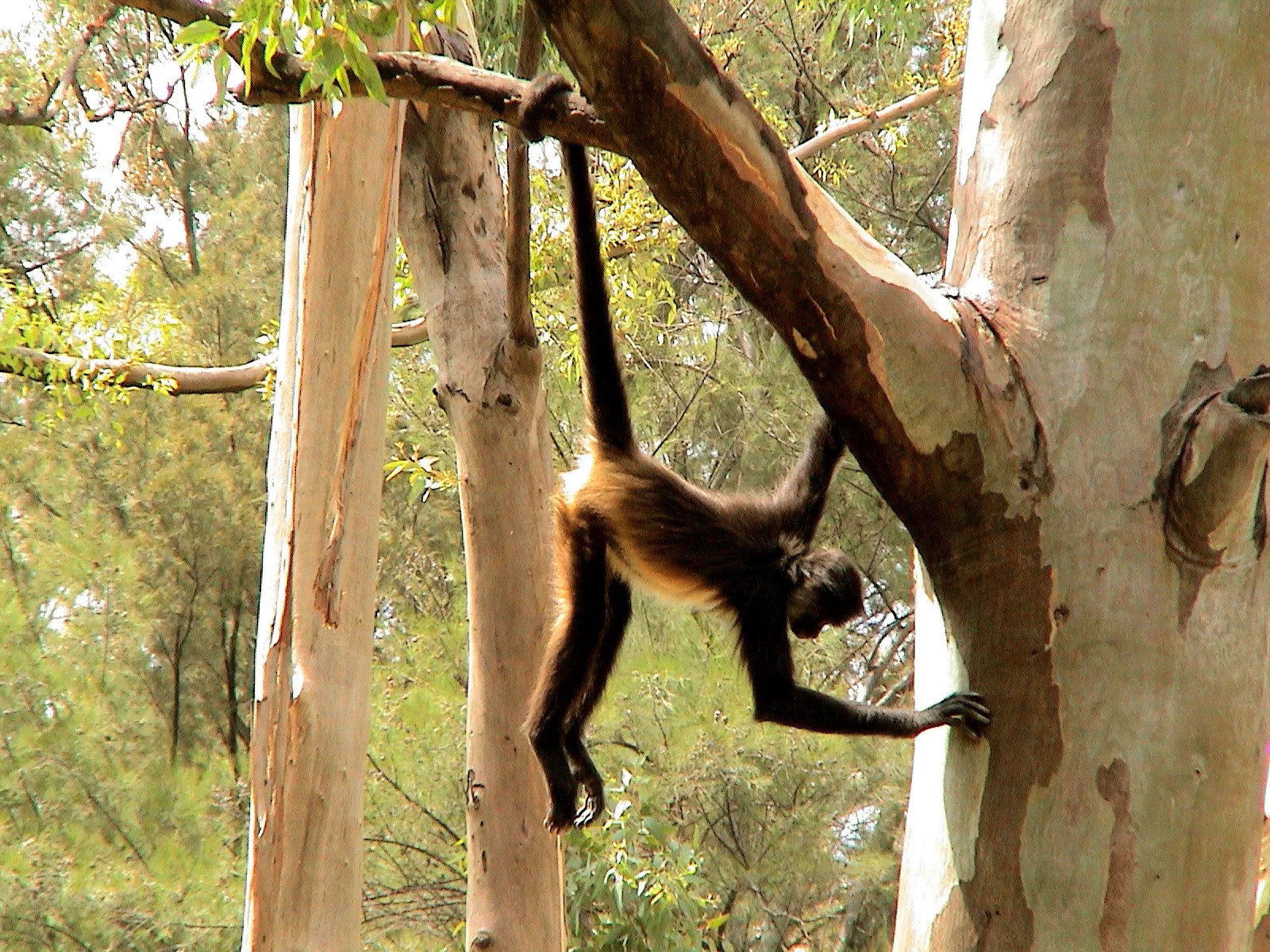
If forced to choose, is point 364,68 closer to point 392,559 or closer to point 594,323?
point 594,323

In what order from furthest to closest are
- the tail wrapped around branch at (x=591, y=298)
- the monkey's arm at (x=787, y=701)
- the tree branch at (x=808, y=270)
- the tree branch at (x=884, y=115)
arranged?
the tree branch at (x=884, y=115) < the monkey's arm at (x=787, y=701) < the tail wrapped around branch at (x=591, y=298) < the tree branch at (x=808, y=270)

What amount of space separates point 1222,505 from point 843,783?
25.7 ft

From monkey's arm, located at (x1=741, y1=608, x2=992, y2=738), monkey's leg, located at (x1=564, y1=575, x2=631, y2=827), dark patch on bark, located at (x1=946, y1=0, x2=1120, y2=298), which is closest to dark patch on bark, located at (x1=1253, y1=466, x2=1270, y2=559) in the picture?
dark patch on bark, located at (x1=946, y1=0, x2=1120, y2=298)

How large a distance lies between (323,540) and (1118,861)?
271 centimetres

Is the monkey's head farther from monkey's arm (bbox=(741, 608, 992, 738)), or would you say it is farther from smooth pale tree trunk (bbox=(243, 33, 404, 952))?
smooth pale tree trunk (bbox=(243, 33, 404, 952))

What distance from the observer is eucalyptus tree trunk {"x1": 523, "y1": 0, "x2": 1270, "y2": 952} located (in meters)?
1.61

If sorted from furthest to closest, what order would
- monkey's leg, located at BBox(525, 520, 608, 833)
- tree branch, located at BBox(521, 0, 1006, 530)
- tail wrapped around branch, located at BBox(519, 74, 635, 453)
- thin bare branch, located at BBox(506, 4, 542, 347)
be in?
monkey's leg, located at BBox(525, 520, 608, 833), thin bare branch, located at BBox(506, 4, 542, 347), tail wrapped around branch, located at BBox(519, 74, 635, 453), tree branch, located at BBox(521, 0, 1006, 530)

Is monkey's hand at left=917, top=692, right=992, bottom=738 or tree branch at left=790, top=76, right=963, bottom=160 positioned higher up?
tree branch at left=790, top=76, right=963, bottom=160

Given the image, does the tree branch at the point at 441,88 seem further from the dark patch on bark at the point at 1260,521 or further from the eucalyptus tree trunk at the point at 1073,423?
the dark patch on bark at the point at 1260,521

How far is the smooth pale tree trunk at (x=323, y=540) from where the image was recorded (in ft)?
12.0

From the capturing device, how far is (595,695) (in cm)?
400

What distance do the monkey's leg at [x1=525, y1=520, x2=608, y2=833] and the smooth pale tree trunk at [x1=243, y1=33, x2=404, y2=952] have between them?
540mm

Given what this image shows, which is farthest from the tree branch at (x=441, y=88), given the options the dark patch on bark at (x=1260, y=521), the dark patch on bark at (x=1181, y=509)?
the dark patch on bark at (x=1260, y=521)

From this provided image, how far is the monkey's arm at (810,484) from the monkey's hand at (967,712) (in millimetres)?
1842
